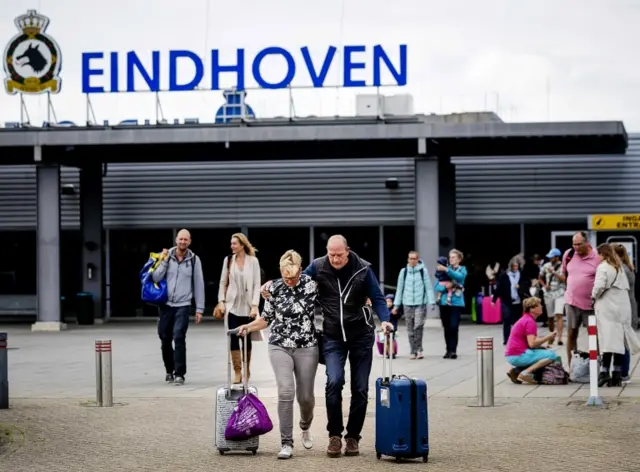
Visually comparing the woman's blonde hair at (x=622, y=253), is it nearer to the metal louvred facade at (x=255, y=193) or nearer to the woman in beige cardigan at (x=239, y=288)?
the woman in beige cardigan at (x=239, y=288)

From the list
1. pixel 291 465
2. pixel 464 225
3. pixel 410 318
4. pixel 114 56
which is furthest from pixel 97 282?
pixel 291 465

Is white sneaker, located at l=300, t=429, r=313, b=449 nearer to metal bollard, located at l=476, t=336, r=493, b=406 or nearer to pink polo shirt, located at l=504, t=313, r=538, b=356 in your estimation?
metal bollard, located at l=476, t=336, r=493, b=406

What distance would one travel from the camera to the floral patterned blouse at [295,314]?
10.1m

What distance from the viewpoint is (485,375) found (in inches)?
518

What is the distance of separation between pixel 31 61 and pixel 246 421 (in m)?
24.8

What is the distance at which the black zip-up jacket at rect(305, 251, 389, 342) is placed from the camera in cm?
1009

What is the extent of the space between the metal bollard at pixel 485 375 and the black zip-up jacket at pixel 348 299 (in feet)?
10.3

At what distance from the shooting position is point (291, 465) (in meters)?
9.52

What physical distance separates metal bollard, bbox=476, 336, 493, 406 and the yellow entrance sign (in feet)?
62.9

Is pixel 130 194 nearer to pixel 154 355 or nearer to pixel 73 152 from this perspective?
pixel 73 152

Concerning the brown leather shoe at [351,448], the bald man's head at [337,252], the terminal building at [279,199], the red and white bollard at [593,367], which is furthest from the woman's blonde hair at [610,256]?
the terminal building at [279,199]

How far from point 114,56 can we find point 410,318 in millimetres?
15301

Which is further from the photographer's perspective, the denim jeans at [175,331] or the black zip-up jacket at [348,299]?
the denim jeans at [175,331]

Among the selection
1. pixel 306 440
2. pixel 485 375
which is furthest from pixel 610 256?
pixel 306 440
